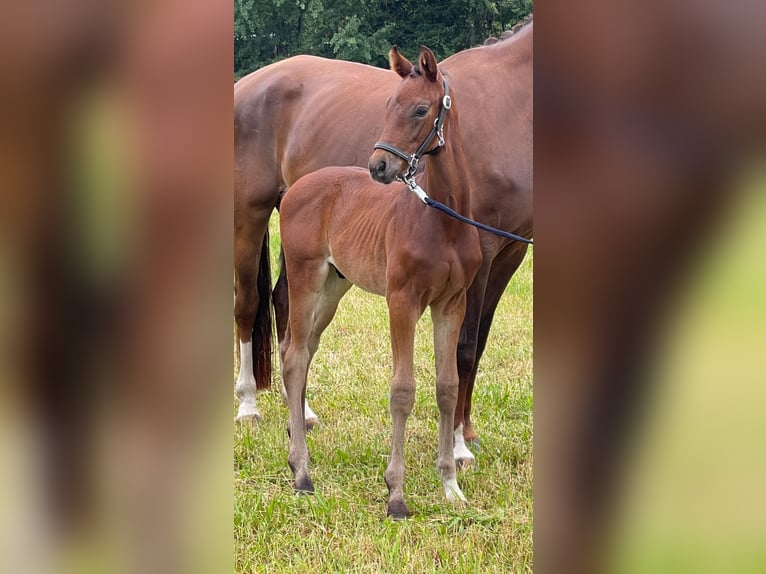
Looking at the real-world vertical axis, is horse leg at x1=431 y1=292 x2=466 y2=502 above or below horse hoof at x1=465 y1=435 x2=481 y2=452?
above

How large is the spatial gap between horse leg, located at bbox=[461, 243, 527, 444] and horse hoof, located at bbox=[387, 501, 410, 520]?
3.35 feet

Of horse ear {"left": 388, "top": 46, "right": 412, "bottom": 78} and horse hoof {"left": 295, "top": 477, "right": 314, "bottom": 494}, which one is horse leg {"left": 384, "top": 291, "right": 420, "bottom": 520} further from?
horse ear {"left": 388, "top": 46, "right": 412, "bottom": 78}

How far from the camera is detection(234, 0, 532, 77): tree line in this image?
22.0 metres

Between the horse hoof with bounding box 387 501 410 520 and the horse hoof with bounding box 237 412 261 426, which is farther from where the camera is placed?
the horse hoof with bounding box 237 412 261 426

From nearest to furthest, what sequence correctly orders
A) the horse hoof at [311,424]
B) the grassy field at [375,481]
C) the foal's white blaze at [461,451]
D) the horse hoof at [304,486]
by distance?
the grassy field at [375,481] < the horse hoof at [304,486] < the foal's white blaze at [461,451] < the horse hoof at [311,424]

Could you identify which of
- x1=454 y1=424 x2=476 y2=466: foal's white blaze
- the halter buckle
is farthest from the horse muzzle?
x1=454 y1=424 x2=476 y2=466: foal's white blaze

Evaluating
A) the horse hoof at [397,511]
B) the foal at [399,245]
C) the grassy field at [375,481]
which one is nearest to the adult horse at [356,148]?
the grassy field at [375,481]

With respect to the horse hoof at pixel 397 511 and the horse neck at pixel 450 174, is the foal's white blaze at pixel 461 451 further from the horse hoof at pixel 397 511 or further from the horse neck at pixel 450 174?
the horse neck at pixel 450 174

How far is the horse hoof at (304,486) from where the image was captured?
367cm

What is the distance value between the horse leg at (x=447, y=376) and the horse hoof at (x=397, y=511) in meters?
0.24

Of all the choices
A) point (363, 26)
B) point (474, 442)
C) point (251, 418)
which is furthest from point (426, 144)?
point (363, 26)
